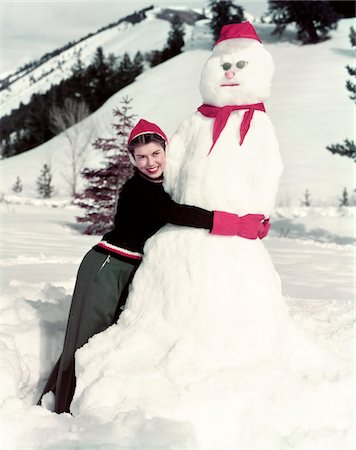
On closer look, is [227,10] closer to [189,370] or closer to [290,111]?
[290,111]

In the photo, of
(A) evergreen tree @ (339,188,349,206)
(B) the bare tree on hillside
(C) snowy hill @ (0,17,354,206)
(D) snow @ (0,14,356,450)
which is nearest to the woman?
(D) snow @ (0,14,356,450)

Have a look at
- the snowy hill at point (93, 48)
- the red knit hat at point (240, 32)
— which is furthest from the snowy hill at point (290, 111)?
the red knit hat at point (240, 32)

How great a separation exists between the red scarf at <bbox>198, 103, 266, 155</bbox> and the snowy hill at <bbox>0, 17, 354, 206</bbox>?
1219 cm

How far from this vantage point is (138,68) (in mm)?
29938

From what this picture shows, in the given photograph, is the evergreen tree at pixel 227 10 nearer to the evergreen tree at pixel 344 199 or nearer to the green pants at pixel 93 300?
the evergreen tree at pixel 344 199

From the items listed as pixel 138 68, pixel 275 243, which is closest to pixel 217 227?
pixel 275 243

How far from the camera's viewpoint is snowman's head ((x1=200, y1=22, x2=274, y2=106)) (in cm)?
278

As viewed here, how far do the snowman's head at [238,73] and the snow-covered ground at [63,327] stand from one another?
1.42 meters

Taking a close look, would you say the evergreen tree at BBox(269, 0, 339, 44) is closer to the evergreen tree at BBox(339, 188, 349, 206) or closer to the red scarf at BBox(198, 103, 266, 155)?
the evergreen tree at BBox(339, 188, 349, 206)

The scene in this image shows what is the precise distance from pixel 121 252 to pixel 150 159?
0.51 m

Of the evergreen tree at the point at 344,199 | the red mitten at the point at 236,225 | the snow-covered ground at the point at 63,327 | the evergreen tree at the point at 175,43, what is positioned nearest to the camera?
the snow-covered ground at the point at 63,327

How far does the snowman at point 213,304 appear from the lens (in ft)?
7.93

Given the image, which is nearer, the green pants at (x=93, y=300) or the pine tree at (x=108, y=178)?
the green pants at (x=93, y=300)

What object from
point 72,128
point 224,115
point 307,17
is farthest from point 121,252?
point 307,17
